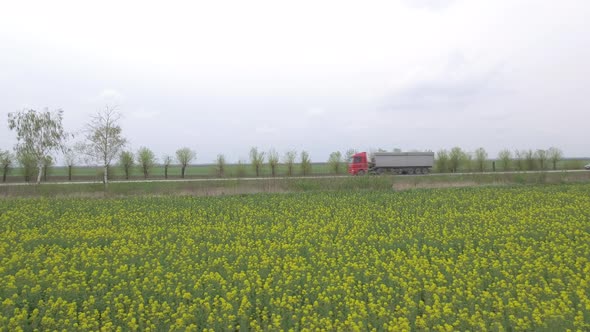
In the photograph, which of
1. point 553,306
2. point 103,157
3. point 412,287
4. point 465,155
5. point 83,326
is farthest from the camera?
point 465,155

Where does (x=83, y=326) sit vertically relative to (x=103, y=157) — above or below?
below

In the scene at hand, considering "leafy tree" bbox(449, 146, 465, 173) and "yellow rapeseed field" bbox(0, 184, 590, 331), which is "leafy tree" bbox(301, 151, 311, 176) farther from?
"yellow rapeseed field" bbox(0, 184, 590, 331)

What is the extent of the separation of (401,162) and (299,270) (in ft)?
151

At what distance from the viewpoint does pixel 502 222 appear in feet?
52.9

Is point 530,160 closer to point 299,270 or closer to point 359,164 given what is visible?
point 359,164

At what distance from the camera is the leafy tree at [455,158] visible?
211 ft

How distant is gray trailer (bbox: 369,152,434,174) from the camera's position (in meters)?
53.6

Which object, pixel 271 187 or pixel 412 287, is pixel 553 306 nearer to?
pixel 412 287

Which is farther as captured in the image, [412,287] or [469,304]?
[412,287]

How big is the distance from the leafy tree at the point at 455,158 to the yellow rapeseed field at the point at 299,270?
46.6 metres

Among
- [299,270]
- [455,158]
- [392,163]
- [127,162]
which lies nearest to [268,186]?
[299,270]

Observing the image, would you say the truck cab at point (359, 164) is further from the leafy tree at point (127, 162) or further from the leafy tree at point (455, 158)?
the leafy tree at point (127, 162)

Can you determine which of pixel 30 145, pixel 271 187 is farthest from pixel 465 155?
pixel 30 145

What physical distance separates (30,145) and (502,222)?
1505 inches
